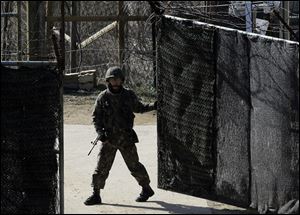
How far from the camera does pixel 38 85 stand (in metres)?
6.10

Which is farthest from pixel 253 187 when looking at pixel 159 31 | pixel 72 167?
pixel 72 167

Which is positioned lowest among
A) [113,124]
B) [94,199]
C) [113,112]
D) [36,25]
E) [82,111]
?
[82,111]

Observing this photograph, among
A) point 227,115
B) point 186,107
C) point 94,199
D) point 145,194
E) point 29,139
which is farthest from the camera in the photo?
point 145,194

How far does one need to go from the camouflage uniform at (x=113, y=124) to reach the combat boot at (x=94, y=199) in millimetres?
75

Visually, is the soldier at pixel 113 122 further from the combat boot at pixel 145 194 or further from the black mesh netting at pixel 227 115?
the black mesh netting at pixel 227 115

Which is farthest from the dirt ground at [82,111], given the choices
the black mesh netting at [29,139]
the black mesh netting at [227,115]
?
the black mesh netting at [29,139]

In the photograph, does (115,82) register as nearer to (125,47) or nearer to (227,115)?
(227,115)

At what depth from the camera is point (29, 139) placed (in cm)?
611

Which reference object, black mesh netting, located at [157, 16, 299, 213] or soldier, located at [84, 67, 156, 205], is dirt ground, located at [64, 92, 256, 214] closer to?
soldier, located at [84, 67, 156, 205]

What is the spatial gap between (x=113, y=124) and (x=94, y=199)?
758 millimetres

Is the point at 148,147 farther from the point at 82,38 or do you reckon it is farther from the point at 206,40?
the point at 82,38

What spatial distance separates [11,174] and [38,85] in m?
0.80

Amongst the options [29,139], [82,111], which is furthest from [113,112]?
[82,111]

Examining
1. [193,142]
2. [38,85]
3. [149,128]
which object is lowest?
[149,128]
